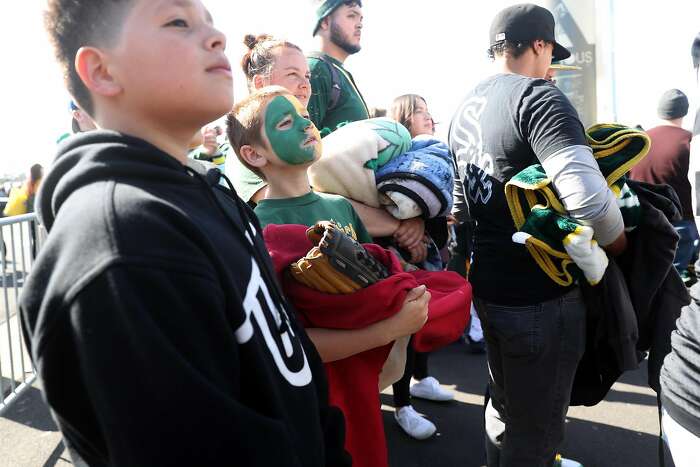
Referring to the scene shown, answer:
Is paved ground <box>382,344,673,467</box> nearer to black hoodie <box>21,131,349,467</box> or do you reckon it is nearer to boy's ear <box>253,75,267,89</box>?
boy's ear <box>253,75,267,89</box>

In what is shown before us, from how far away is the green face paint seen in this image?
5.93ft

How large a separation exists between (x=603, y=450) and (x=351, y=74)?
8.62 feet

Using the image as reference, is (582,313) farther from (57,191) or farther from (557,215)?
(57,191)

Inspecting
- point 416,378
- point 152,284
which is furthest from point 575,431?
point 152,284

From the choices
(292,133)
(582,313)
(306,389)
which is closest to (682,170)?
(582,313)

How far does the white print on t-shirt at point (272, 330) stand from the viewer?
36.4 inches

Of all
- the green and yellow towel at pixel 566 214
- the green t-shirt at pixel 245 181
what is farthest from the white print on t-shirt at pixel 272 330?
the green and yellow towel at pixel 566 214

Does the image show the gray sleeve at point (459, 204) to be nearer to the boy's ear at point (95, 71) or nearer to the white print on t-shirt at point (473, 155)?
the white print on t-shirt at point (473, 155)

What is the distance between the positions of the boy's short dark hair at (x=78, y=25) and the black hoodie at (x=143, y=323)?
0.19 metres

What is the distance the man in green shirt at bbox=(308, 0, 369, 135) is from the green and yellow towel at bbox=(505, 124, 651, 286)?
102cm

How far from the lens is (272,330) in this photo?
101 cm

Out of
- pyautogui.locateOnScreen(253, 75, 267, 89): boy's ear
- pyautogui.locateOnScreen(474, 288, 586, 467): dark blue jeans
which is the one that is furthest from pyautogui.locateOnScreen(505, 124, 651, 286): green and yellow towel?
pyautogui.locateOnScreen(253, 75, 267, 89): boy's ear

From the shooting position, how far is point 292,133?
1.81 meters

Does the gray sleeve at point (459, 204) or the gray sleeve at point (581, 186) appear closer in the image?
the gray sleeve at point (581, 186)
